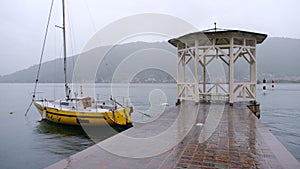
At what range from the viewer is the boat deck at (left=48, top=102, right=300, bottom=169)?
3.22 meters

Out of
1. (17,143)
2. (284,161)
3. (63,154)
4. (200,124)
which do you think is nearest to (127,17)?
(200,124)

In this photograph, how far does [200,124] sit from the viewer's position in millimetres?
5840

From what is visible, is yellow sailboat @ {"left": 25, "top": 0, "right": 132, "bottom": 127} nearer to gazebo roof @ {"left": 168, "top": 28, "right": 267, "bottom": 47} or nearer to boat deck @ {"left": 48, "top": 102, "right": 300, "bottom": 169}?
gazebo roof @ {"left": 168, "top": 28, "right": 267, "bottom": 47}

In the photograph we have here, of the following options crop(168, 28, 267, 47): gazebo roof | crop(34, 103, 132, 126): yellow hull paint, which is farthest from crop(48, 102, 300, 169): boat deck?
crop(34, 103, 132, 126): yellow hull paint

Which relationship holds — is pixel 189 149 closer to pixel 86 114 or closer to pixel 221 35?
pixel 221 35

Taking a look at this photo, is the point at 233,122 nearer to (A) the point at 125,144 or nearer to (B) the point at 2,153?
(A) the point at 125,144

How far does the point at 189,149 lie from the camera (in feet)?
12.6

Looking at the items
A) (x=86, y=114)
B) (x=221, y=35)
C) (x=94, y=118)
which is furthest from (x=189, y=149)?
(x=86, y=114)

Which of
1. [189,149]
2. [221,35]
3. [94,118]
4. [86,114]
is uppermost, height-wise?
[221,35]

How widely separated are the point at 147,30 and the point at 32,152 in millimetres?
6813

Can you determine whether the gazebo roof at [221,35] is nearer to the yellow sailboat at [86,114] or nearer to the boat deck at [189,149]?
the boat deck at [189,149]

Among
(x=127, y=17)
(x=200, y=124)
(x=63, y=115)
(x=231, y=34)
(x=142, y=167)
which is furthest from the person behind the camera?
(x=63, y=115)

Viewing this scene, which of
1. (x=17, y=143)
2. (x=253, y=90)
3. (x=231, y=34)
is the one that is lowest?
(x=17, y=143)

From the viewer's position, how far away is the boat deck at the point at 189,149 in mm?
3221
